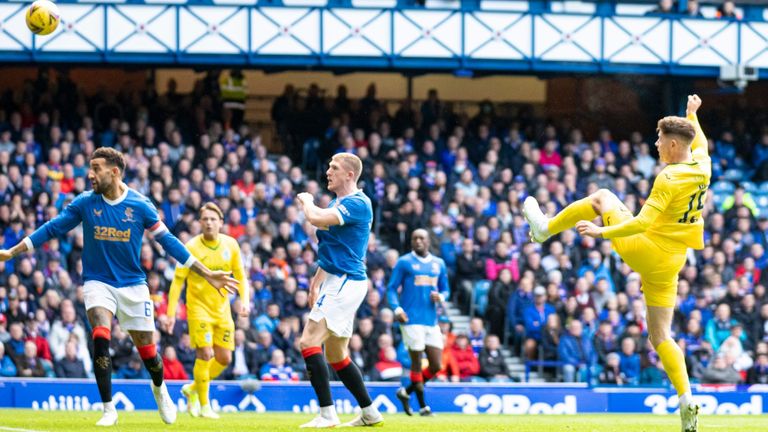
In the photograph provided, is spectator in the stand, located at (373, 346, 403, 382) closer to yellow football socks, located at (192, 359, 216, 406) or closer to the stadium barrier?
the stadium barrier

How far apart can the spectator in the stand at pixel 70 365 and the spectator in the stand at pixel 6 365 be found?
571mm

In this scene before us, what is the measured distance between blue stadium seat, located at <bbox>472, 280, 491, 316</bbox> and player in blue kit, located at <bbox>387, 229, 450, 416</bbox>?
214 inches

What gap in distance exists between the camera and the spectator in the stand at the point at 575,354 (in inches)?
858

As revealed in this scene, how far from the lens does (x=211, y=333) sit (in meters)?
16.1

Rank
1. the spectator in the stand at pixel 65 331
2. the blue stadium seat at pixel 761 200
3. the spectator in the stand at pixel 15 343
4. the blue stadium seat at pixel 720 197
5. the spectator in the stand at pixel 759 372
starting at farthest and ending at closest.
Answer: the blue stadium seat at pixel 761 200 < the blue stadium seat at pixel 720 197 < the spectator in the stand at pixel 759 372 < the spectator in the stand at pixel 65 331 < the spectator in the stand at pixel 15 343

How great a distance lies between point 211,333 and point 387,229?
855 centimetres

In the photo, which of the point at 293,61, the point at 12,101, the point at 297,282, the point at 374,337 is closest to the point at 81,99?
the point at 12,101

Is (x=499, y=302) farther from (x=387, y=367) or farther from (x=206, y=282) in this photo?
(x=206, y=282)

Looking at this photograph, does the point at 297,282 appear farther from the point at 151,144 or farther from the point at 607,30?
the point at 607,30

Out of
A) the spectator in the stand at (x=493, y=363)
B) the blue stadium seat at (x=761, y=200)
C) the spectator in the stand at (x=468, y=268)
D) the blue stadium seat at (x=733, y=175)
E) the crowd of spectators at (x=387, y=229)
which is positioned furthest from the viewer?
the blue stadium seat at (x=733, y=175)

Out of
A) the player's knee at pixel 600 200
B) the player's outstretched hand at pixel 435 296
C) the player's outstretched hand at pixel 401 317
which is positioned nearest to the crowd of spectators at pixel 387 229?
the player's outstretched hand at pixel 435 296

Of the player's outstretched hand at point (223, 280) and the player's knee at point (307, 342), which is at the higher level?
the player's outstretched hand at point (223, 280)

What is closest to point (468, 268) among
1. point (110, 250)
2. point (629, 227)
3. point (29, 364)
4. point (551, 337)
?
point (551, 337)

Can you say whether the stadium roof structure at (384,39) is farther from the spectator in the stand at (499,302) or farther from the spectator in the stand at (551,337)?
the spectator in the stand at (551,337)
